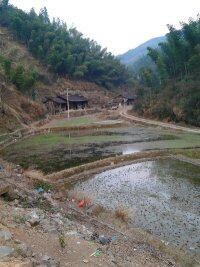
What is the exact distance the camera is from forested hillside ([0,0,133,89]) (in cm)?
8931

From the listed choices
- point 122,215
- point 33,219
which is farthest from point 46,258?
point 122,215

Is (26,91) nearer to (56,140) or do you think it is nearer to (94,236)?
(56,140)

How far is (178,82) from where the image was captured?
63156 millimetres

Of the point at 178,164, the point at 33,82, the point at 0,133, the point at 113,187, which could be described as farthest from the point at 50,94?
the point at 113,187

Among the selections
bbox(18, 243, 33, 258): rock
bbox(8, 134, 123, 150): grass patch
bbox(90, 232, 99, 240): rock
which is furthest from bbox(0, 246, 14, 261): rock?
bbox(8, 134, 123, 150): grass patch

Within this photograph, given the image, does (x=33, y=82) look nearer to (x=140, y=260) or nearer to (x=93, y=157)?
(x=93, y=157)

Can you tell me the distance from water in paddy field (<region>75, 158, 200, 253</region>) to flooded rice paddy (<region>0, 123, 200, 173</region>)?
463cm

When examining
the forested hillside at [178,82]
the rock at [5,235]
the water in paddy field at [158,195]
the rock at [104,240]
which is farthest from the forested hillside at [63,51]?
the rock at [5,235]

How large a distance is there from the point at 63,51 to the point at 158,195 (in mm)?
71675


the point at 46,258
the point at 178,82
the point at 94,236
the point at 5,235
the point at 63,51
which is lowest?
the point at 94,236

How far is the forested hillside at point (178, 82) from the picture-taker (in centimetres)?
5488

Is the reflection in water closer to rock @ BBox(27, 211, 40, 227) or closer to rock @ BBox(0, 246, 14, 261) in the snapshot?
rock @ BBox(27, 211, 40, 227)

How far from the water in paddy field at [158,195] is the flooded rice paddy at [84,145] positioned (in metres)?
4.63

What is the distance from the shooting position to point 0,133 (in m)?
44.8
